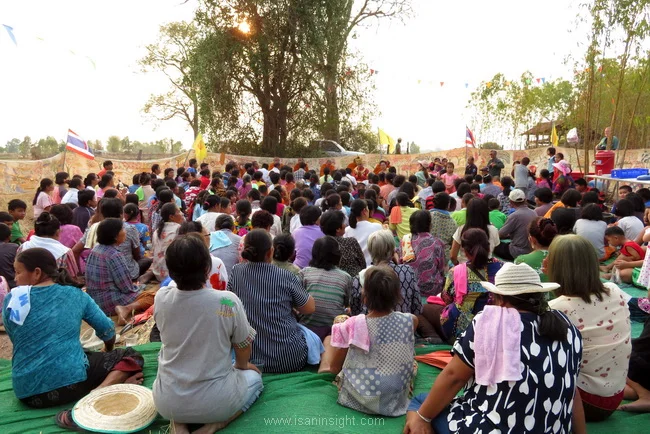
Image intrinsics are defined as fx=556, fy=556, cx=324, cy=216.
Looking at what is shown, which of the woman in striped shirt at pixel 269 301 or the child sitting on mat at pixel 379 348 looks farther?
the woman in striped shirt at pixel 269 301

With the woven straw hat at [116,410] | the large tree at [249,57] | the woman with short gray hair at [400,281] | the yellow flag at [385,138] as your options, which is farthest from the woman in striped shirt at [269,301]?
the large tree at [249,57]

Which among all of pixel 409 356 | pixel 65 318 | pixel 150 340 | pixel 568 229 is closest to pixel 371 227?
pixel 568 229

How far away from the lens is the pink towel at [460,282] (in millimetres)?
4004

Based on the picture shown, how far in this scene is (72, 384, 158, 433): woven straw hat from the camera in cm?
316

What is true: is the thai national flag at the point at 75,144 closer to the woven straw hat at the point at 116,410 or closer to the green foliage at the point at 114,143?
the woven straw hat at the point at 116,410

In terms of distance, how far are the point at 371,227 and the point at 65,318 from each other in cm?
357

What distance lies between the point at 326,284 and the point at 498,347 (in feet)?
6.45

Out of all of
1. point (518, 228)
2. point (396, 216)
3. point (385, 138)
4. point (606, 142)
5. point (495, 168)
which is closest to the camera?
point (518, 228)

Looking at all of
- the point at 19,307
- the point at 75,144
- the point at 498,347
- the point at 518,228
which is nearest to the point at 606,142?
the point at 518,228

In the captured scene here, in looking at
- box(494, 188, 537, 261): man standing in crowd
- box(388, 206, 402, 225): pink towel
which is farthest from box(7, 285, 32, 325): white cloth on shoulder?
box(494, 188, 537, 261): man standing in crowd

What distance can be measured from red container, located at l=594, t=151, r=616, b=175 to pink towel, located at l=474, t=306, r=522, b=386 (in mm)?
9727

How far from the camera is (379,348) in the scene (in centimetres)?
325

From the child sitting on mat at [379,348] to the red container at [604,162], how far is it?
917 cm

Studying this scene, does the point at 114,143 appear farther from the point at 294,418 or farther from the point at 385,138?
the point at 294,418
